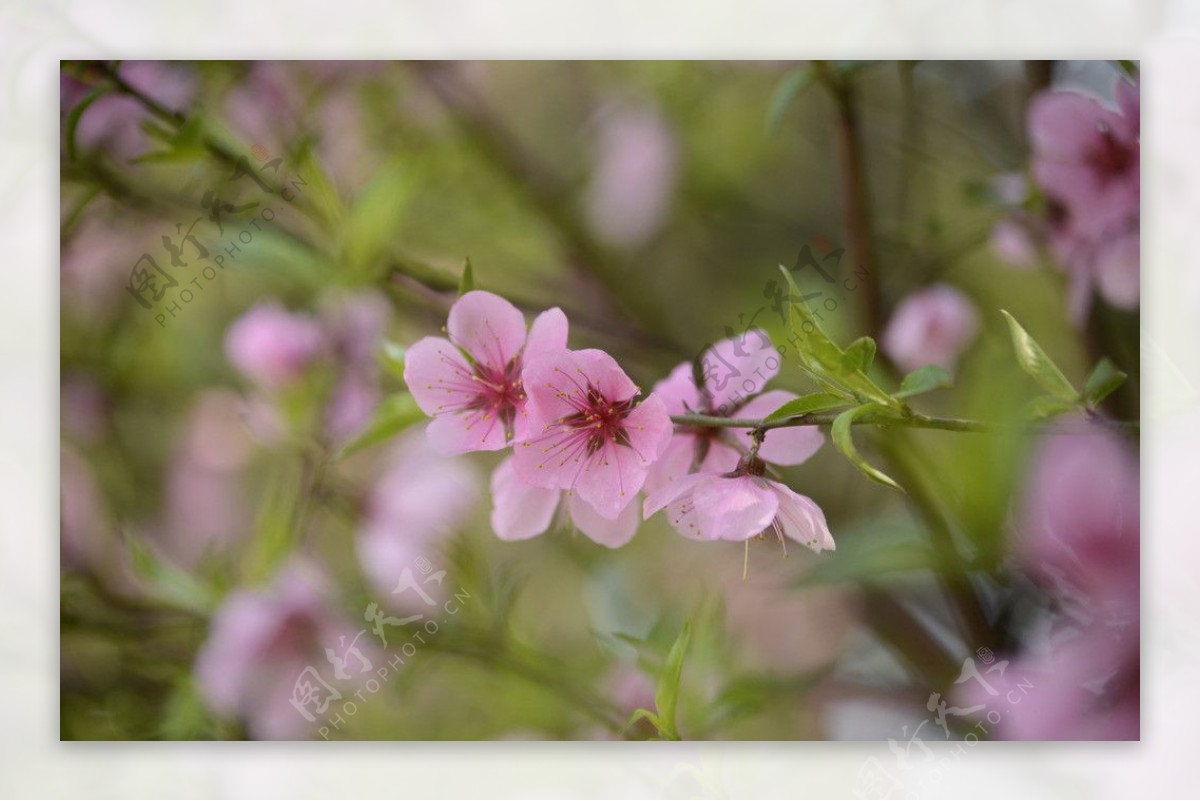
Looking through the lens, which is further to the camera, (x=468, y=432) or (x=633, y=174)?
(x=633, y=174)

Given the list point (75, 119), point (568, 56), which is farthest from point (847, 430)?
point (75, 119)

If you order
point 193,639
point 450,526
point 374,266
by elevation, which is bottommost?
point 193,639

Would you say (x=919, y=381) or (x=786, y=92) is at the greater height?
(x=786, y=92)

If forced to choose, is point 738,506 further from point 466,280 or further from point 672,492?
point 466,280

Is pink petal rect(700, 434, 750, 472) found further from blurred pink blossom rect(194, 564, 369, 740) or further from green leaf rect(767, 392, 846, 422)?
blurred pink blossom rect(194, 564, 369, 740)

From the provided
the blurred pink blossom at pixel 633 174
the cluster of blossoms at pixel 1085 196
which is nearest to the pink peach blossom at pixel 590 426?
the blurred pink blossom at pixel 633 174

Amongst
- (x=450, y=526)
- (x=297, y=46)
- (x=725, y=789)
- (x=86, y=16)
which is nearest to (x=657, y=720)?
(x=725, y=789)

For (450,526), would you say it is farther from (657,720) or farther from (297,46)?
(297,46)
